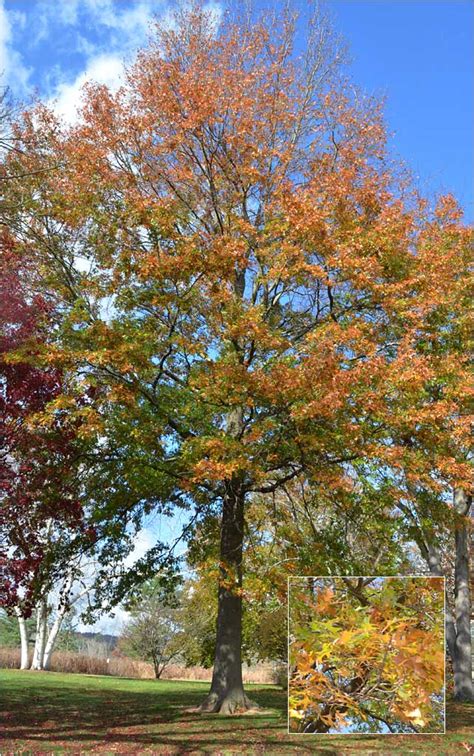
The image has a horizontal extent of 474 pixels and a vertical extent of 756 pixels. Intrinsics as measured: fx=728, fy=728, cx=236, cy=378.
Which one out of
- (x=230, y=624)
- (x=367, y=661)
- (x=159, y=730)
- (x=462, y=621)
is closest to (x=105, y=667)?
(x=462, y=621)

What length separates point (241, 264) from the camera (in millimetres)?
12852

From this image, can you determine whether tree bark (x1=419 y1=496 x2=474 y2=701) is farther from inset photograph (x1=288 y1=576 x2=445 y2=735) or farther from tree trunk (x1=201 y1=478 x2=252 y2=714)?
inset photograph (x1=288 y1=576 x2=445 y2=735)

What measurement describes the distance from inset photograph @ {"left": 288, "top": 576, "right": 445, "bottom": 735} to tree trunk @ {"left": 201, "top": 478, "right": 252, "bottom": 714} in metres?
5.47

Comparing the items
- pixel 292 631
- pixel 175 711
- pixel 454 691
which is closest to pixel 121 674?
pixel 454 691

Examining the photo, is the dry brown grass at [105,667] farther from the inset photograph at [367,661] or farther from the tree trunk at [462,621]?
the inset photograph at [367,661]

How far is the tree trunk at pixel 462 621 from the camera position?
18.5m

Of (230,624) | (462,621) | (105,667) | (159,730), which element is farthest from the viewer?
(105,667)

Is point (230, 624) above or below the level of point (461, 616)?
below

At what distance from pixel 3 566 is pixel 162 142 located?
329 inches

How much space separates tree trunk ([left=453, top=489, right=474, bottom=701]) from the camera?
18.5 m

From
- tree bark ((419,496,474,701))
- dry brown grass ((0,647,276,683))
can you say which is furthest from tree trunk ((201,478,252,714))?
dry brown grass ((0,647,276,683))

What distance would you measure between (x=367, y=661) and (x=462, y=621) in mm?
14311

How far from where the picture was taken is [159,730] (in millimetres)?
10219

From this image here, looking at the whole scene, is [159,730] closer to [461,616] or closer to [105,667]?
[461,616]
